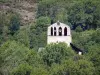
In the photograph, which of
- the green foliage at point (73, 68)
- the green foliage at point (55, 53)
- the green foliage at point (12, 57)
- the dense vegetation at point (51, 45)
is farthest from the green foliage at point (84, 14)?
the green foliage at point (73, 68)

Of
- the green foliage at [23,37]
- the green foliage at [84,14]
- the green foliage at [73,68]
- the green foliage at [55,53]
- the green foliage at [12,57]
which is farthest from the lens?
the green foliage at [84,14]

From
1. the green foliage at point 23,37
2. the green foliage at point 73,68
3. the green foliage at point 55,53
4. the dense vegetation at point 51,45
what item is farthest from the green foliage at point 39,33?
the green foliage at point 73,68

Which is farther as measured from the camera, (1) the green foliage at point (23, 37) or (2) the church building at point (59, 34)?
(1) the green foliage at point (23, 37)

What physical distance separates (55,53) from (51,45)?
4.42 feet

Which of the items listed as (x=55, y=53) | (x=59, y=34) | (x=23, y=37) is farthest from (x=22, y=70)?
(x=23, y=37)

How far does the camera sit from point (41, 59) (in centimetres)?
3928

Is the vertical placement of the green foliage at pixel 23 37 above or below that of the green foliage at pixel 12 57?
below

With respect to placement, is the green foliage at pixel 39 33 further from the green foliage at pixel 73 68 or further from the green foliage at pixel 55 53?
the green foliage at pixel 73 68

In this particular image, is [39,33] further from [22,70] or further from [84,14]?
[22,70]

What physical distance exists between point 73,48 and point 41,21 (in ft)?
36.6

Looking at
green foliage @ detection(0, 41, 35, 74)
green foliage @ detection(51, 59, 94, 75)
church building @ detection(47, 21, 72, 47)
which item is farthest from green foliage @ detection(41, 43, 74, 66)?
church building @ detection(47, 21, 72, 47)

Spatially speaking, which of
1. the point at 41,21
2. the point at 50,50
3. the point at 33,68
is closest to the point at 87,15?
the point at 41,21

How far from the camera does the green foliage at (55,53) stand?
130 ft

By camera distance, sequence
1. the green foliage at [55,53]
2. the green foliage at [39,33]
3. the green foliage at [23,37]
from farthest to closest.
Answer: the green foliage at [39,33] → the green foliage at [23,37] → the green foliage at [55,53]
